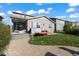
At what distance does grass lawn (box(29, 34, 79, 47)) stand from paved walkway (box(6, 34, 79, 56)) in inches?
5.3

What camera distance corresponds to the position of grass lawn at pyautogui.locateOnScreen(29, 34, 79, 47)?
297 inches

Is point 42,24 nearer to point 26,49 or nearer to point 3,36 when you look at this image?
point 26,49

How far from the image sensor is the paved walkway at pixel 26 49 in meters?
7.13

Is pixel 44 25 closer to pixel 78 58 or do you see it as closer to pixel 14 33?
pixel 14 33

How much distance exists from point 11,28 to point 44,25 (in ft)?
3.34

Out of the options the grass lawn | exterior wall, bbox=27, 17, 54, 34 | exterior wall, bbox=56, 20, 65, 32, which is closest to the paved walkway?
the grass lawn

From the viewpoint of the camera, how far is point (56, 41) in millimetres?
7605

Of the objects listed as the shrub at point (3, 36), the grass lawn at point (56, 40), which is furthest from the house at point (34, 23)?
the shrub at point (3, 36)

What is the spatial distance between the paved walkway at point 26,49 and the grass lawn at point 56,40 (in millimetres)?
136

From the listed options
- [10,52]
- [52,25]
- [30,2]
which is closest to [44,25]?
[52,25]

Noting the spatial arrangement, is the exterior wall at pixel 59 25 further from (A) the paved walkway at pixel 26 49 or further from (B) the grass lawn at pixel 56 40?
(A) the paved walkway at pixel 26 49

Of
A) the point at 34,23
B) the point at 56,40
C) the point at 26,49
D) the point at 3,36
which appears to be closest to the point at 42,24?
the point at 34,23

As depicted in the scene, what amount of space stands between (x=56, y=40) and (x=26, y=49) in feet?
3.06

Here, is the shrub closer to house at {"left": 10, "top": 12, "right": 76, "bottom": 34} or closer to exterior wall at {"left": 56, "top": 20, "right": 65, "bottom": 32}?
house at {"left": 10, "top": 12, "right": 76, "bottom": 34}
